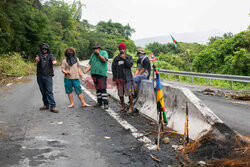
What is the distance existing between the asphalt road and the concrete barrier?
42 cm

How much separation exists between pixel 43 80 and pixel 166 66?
90.4 feet

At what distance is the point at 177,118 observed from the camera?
5.29 meters

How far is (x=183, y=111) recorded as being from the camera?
16.8 ft

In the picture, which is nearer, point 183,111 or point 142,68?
point 183,111

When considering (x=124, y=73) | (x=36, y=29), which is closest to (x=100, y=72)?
(x=124, y=73)

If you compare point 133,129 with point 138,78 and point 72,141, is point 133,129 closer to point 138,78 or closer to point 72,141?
point 72,141

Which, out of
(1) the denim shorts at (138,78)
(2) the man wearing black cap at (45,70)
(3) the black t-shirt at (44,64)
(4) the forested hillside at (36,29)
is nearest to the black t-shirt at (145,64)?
(1) the denim shorts at (138,78)

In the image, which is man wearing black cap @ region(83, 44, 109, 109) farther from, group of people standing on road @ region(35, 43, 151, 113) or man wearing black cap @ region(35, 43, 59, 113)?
man wearing black cap @ region(35, 43, 59, 113)

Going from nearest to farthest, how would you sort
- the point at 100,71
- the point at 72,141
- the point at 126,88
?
the point at 72,141 < the point at 126,88 < the point at 100,71

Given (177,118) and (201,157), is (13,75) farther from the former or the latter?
(201,157)

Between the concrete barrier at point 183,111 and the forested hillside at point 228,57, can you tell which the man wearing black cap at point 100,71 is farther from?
the forested hillside at point 228,57

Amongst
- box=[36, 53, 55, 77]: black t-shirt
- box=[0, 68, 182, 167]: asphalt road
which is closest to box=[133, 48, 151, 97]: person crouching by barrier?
box=[0, 68, 182, 167]: asphalt road

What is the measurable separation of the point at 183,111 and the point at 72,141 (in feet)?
7.48

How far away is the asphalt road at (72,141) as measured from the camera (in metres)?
3.71
